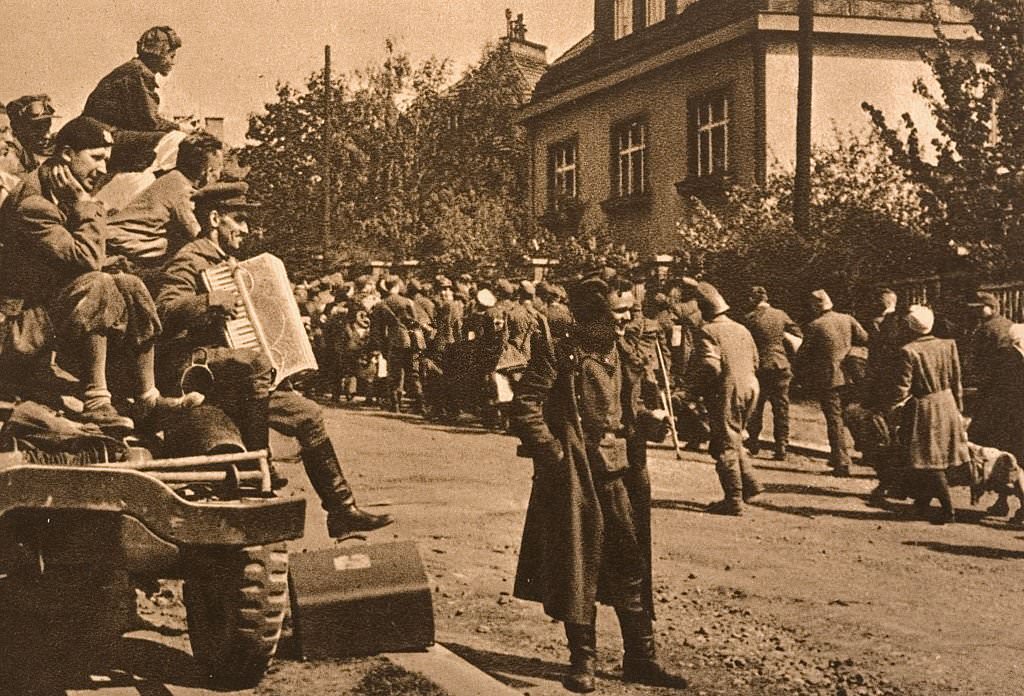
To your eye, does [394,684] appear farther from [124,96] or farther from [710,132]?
[710,132]

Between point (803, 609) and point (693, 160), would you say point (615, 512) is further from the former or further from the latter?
point (693, 160)

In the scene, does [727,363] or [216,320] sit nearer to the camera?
[216,320]

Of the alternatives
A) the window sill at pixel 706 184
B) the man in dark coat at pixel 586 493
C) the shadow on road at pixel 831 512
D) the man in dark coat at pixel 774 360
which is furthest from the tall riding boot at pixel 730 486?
the window sill at pixel 706 184

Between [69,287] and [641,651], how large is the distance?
2.93m

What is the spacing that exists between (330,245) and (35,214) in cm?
1752

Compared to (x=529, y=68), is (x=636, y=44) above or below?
above

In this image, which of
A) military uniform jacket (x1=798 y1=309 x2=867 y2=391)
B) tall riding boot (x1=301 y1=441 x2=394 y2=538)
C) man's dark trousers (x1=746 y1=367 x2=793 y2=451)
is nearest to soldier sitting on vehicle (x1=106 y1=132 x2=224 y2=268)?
tall riding boot (x1=301 y1=441 x2=394 y2=538)

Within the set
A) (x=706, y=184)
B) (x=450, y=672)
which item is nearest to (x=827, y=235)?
(x=706, y=184)

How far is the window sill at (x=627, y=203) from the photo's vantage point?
24.2 meters

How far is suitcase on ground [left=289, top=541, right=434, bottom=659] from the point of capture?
600 centimetres

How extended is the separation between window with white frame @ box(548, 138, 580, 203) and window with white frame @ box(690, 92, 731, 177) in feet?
9.32

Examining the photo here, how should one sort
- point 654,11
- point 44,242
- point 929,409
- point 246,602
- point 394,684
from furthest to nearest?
point 654,11, point 929,409, point 394,684, point 44,242, point 246,602

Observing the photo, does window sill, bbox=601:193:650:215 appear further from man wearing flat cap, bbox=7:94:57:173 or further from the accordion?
man wearing flat cap, bbox=7:94:57:173

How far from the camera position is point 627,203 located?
24219 mm
